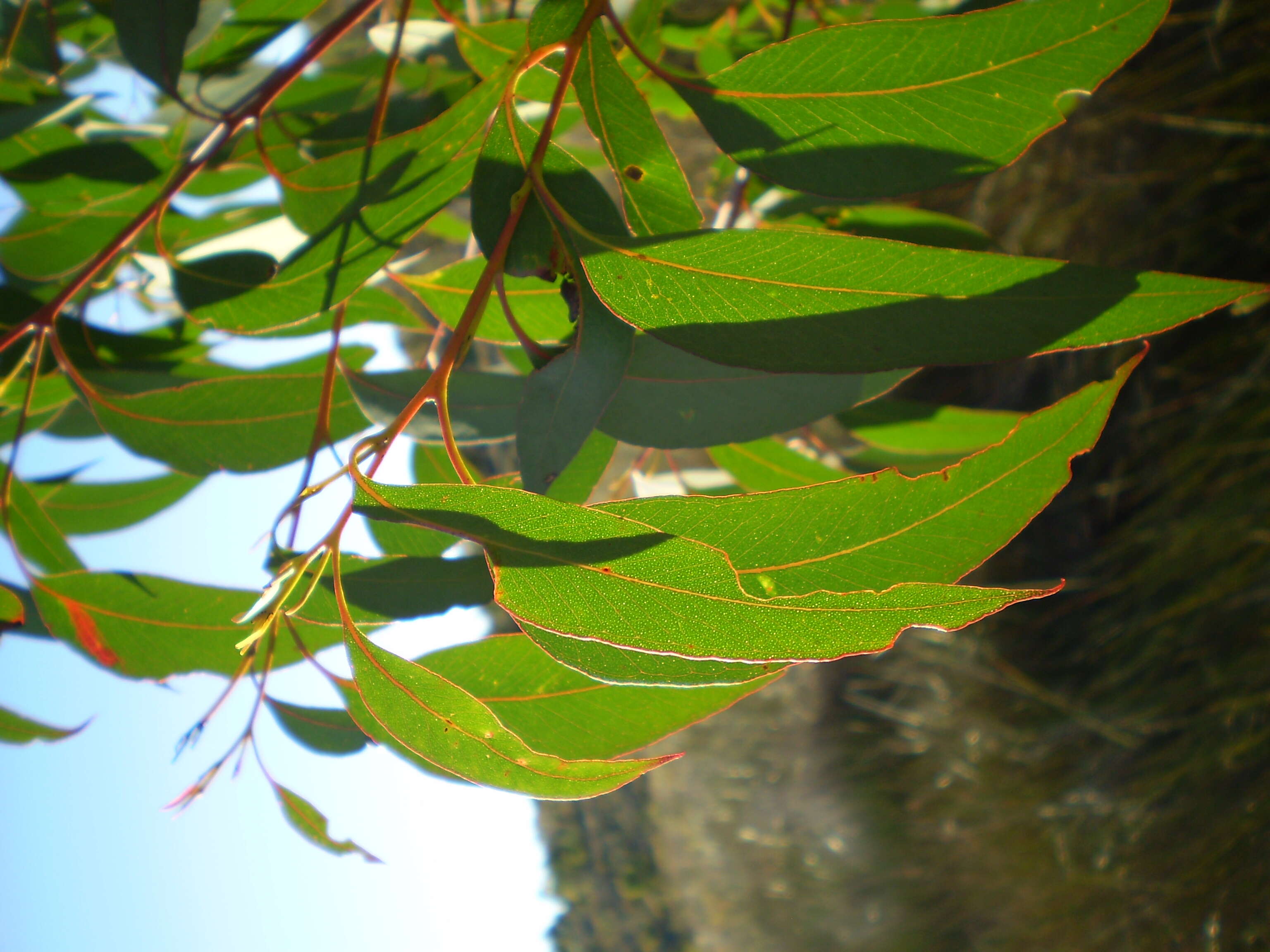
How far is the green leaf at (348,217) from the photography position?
288 millimetres

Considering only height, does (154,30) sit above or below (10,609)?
above

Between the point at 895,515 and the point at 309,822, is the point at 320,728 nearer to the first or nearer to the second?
the point at 309,822

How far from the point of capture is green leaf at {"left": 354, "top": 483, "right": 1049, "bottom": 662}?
0.60ft

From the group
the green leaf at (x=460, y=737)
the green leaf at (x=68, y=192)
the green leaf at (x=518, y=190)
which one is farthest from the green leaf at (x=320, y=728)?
the green leaf at (x=68, y=192)

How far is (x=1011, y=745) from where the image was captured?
1.14m

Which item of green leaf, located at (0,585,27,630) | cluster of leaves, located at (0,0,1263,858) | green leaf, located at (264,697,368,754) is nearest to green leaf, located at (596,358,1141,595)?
cluster of leaves, located at (0,0,1263,858)

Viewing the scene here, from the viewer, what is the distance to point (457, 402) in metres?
0.36

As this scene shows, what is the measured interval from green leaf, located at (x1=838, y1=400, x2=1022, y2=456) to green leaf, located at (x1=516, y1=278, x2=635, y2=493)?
341 mm

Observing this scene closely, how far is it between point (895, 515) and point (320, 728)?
0.92 feet

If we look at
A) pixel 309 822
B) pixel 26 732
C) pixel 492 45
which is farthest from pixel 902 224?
pixel 26 732

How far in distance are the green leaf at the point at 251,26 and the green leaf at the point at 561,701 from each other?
380mm

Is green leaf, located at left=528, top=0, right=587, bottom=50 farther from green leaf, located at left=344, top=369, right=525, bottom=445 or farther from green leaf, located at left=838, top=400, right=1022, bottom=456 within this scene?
green leaf, located at left=838, top=400, right=1022, bottom=456

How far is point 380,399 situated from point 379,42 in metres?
0.28

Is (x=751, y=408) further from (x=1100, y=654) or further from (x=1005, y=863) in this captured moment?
(x=1005, y=863)
